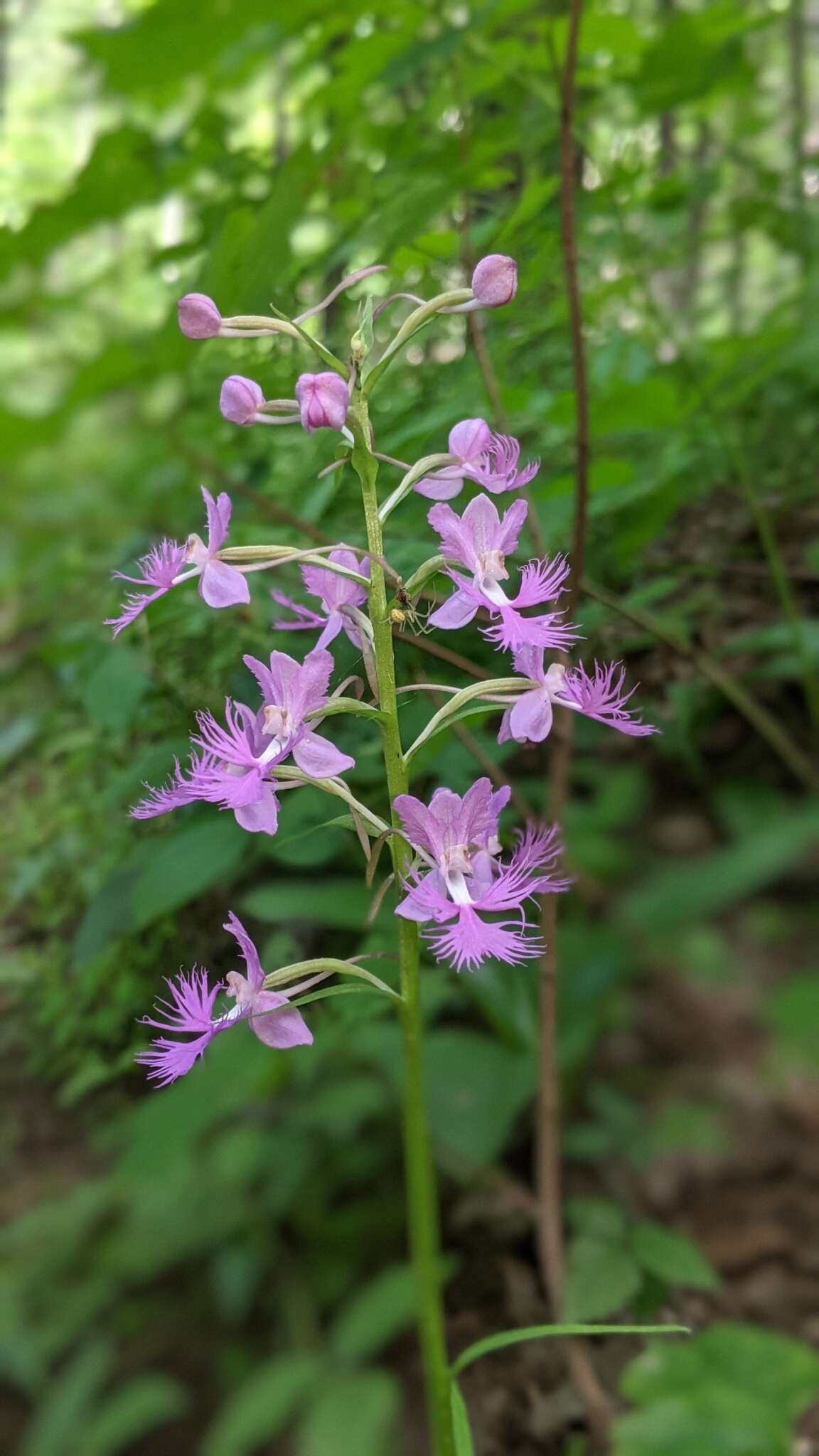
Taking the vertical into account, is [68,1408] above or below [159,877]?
below

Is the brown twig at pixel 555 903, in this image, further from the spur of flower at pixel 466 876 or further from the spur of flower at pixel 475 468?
the spur of flower at pixel 466 876

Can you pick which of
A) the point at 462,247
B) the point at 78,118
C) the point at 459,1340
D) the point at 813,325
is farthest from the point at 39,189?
the point at 78,118

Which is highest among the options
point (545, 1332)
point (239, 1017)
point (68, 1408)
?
point (239, 1017)

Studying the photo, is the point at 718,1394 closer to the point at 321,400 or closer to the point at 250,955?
the point at 250,955

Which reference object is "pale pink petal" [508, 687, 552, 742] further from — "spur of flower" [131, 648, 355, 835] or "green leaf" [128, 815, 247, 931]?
"green leaf" [128, 815, 247, 931]

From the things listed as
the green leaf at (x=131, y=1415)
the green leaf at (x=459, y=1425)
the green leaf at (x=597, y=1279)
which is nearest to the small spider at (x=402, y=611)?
the green leaf at (x=459, y=1425)

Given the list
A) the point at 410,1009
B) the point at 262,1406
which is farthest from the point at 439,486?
the point at 262,1406

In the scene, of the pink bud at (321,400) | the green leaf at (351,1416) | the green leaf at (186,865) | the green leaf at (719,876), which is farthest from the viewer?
the green leaf at (719,876)

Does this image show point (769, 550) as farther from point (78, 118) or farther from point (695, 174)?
point (78, 118)
